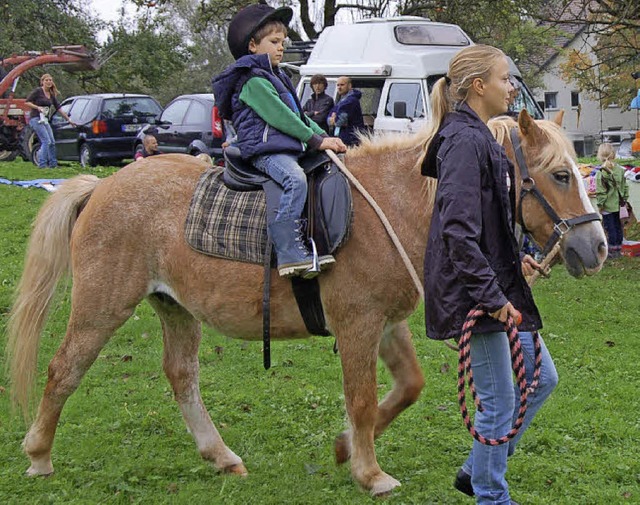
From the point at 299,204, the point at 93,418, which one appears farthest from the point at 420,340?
the point at 299,204

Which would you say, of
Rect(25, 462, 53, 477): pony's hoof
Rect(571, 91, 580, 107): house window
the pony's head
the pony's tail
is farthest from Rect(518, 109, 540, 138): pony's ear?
Rect(571, 91, 580, 107): house window

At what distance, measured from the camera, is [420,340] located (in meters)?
7.59

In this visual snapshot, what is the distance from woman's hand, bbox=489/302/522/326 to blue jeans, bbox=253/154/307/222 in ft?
4.61

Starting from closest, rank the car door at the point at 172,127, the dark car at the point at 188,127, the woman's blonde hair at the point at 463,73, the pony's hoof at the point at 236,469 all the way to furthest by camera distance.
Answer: the woman's blonde hair at the point at 463,73
the pony's hoof at the point at 236,469
the dark car at the point at 188,127
the car door at the point at 172,127

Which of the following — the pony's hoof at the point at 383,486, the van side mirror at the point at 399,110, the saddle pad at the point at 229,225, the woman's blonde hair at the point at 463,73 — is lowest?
the pony's hoof at the point at 383,486

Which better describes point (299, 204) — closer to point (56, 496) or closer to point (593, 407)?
point (56, 496)

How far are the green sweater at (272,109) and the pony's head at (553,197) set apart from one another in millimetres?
1069

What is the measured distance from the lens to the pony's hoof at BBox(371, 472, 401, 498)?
4.39 m

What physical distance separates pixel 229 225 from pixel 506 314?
6.17ft

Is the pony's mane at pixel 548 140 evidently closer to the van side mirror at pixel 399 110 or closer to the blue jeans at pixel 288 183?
the blue jeans at pixel 288 183

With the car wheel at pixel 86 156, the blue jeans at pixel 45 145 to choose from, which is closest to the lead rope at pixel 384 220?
the blue jeans at pixel 45 145

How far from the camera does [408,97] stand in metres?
14.9

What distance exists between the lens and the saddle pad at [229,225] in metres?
4.54

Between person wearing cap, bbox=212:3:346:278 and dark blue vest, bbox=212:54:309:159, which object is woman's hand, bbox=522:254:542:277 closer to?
person wearing cap, bbox=212:3:346:278
